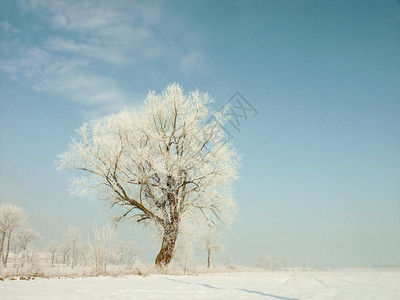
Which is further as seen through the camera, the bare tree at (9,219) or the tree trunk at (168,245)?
the bare tree at (9,219)

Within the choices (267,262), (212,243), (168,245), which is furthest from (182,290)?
(267,262)

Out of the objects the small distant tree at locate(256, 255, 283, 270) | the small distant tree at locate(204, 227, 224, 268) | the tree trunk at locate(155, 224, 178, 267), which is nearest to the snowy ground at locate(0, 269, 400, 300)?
the tree trunk at locate(155, 224, 178, 267)

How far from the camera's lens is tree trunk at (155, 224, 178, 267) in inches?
618

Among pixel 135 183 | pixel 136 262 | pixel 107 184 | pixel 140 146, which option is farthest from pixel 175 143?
pixel 136 262

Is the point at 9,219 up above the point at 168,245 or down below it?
above

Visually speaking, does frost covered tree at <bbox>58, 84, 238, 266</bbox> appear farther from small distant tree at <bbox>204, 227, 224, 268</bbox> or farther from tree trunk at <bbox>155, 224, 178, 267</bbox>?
small distant tree at <bbox>204, 227, 224, 268</bbox>

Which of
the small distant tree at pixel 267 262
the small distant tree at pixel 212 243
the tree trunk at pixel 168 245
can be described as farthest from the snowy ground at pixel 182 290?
the small distant tree at pixel 267 262

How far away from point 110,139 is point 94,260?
7.00 metres

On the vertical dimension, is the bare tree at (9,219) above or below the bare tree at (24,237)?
above

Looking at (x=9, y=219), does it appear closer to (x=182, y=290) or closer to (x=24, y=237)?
(x=24, y=237)

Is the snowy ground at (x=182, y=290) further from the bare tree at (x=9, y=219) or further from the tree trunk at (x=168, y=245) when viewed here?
the bare tree at (x=9, y=219)

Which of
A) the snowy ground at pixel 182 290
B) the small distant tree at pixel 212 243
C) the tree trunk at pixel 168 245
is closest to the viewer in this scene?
the snowy ground at pixel 182 290

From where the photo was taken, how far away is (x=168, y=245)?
626 inches

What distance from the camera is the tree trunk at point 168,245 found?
51.5ft
